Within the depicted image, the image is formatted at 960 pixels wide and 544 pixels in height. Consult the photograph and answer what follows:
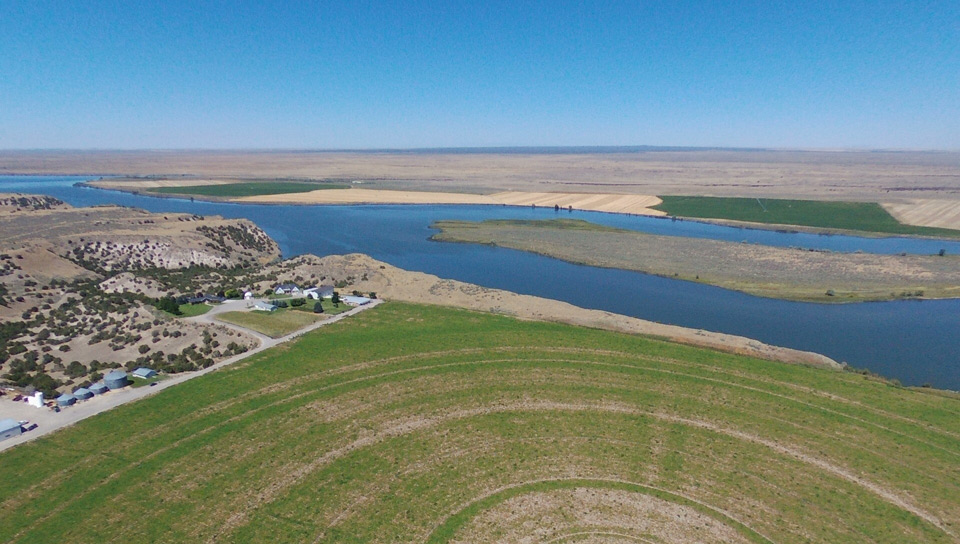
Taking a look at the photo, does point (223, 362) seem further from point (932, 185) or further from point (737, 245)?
point (932, 185)

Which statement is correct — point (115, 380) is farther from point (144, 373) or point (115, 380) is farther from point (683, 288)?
point (683, 288)

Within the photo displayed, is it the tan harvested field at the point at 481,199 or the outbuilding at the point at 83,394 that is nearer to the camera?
the outbuilding at the point at 83,394

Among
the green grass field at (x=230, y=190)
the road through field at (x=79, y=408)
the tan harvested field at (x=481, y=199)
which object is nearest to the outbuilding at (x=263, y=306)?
the road through field at (x=79, y=408)

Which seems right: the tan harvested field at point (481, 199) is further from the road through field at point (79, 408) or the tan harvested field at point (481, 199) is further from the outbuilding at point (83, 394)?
the outbuilding at point (83, 394)

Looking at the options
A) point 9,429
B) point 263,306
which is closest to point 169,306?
point 263,306

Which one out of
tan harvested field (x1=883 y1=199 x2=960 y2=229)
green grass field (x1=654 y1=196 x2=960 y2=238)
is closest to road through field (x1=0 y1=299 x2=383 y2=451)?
green grass field (x1=654 y1=196 x2=960 y2=238)

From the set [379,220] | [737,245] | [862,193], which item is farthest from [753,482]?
[862,193]

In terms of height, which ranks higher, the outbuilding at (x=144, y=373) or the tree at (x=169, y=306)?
the tree at (x=169, y=306)
